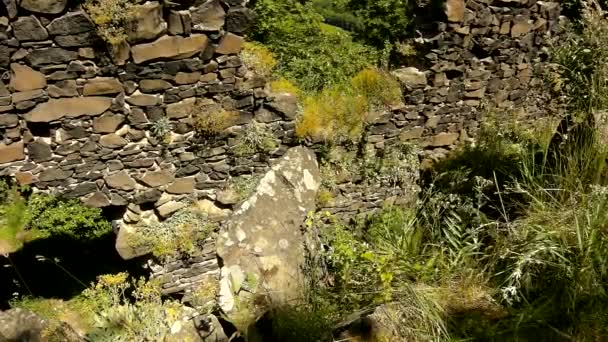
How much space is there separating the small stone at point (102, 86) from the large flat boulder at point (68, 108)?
0.15ft

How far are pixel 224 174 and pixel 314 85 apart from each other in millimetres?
1208

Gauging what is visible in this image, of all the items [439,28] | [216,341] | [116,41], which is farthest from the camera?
[439,28]

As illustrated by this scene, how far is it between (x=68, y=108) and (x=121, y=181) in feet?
2.37

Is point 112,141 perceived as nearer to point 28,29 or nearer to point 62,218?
point 28,29

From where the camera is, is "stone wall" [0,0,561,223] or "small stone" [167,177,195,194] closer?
"stone wall" [0,0,561,223]

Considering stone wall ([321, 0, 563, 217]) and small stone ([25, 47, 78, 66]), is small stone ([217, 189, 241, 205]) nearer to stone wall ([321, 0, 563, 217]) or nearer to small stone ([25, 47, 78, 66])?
stone wall ([321, 0, 563, 217])

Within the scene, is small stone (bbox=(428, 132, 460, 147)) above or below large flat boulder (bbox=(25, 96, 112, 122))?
below

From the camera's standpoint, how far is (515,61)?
5672 mm

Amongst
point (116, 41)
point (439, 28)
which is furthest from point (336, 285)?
point (439, 28)

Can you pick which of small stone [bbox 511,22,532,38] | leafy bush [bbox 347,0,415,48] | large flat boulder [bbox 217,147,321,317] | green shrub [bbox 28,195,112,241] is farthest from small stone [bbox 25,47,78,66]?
leafy bush [bbox 347,0,415,48]

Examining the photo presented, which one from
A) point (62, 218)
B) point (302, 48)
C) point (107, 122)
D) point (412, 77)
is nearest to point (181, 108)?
point (107, 122)

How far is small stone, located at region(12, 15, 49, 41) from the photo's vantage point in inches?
128

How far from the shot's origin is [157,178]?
4117 millimetres

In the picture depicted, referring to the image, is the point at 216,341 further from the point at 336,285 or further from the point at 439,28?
the point at 439,28
